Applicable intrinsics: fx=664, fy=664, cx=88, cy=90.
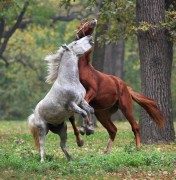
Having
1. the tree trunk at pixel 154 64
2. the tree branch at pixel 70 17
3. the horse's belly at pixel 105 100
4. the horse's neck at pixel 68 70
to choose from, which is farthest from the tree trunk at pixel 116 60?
the horse's neck at pixel 68 70

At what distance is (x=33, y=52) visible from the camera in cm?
4972

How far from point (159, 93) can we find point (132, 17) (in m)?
4.04

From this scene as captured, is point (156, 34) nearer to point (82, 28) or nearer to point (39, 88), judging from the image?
point (82, 28)

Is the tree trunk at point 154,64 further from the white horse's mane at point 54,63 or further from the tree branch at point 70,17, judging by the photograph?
the tree branch at point 70,17

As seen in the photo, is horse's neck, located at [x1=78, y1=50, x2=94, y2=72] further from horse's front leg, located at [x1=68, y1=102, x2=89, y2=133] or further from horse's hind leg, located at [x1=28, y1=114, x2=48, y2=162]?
horse's front leg, located at [x1=68, y1=102, x2=89, y2=133]

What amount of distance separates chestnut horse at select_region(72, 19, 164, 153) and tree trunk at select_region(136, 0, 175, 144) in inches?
64.8

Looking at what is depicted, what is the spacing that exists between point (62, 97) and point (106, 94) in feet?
8.09

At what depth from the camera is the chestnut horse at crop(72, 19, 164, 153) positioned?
14.0 m

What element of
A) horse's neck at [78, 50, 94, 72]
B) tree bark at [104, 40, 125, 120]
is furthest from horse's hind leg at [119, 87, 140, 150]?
tree bark at [104, 40, 125, 120]

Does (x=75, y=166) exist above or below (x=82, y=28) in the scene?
below

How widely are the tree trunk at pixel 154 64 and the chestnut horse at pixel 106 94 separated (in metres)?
1.65

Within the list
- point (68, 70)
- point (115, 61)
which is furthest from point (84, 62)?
point (115, 61)

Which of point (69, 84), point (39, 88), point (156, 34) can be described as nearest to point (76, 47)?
point (69, 84)

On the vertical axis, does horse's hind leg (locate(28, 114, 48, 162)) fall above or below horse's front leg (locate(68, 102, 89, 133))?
below
